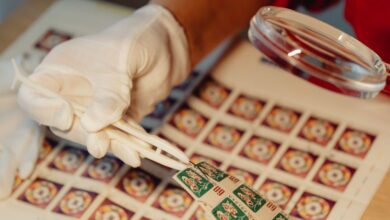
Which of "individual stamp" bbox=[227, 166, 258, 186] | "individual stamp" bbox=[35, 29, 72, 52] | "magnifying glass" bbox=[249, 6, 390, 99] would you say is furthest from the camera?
"individual stamp" bbox=[35, 29, 72, 52]

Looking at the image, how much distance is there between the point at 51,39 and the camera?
0.84m

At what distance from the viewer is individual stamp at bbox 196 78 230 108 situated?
29.8 inches

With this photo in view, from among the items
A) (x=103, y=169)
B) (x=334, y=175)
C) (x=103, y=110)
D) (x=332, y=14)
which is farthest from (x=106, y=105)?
(x=332, y=14)

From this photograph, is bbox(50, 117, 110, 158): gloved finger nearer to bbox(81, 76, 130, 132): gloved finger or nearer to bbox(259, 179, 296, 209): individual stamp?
bbox(81, 76, 130, 132): gloved finger

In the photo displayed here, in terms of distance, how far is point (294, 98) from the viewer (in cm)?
75

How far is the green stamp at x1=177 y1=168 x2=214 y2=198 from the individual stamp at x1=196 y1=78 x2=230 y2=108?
17 centimetres

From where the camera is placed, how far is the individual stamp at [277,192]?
661 mm

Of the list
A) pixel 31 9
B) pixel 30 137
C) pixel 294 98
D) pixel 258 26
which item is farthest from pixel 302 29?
pixel 31 9

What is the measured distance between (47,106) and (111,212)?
11 centimetres

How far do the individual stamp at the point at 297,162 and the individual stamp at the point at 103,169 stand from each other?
15 centimetres

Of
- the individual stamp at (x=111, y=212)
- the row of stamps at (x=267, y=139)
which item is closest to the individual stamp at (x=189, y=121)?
the row of stamps at (x=267, y=139)

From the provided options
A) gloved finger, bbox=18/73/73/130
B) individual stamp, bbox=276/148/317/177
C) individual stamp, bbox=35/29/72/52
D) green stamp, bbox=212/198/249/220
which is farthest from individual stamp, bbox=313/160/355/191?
individual stamp, bbox=35/29/72/52

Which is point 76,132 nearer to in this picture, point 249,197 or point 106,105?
point 106,105

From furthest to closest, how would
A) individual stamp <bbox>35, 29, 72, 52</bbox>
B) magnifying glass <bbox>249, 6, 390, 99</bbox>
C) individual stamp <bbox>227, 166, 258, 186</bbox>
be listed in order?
individual stamp <bbox>35, 29, 72, 52</bbox> → individual stamp <bbox>227, 166, 258, 186</bbox> → magnifying glass <bbox>249, 6, 390, 99</bbox>
